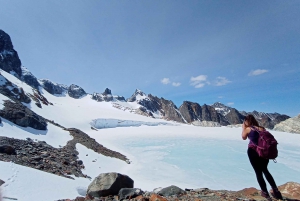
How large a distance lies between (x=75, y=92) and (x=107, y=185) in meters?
177

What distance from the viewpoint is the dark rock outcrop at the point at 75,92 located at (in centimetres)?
16688

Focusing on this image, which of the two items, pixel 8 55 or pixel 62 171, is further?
pixel 8 55

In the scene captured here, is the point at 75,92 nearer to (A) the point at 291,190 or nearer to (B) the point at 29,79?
(B) the point at 29,79

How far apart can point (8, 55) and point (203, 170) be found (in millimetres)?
117629

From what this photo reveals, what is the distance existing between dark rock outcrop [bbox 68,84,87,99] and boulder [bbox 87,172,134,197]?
17054cm

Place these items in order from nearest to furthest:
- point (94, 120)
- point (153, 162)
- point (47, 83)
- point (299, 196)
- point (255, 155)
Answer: point (255, 155)
point (299, 196)
point (153, 162)
point (94, 120)
point (47, 83)

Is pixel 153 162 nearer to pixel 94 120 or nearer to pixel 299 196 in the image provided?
pixel 299 196

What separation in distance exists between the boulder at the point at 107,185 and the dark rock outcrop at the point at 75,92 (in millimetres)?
170541

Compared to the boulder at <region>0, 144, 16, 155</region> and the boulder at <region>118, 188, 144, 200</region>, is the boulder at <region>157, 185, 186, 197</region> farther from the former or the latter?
the boulder at <region>0, 144, 16, 155</region>

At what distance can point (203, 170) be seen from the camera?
595 inches

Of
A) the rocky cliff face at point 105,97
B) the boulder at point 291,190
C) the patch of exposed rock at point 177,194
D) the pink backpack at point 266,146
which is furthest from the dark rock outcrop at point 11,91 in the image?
the rocky cliff face at point 105,97

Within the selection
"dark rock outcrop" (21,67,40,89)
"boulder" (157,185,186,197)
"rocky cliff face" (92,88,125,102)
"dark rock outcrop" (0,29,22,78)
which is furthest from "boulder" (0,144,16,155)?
"rocky cliff face" (92,88,125,102)

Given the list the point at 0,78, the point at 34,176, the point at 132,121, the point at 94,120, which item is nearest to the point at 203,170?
the point at 34,176

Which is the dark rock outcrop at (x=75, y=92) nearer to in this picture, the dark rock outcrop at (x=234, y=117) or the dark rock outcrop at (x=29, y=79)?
the dark rock outcrop at (x=29, y=79)
